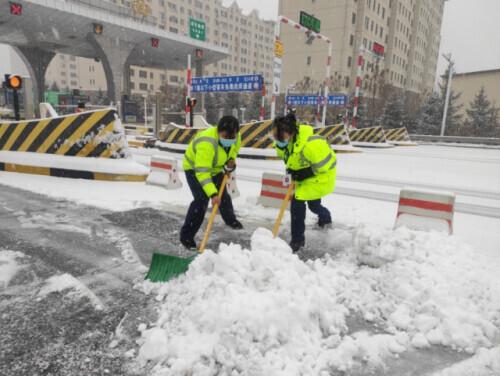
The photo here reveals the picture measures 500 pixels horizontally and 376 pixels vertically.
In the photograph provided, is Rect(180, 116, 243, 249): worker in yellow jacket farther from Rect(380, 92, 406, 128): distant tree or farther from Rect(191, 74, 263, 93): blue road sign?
Rect(380, 92, 406, 128): distant tree

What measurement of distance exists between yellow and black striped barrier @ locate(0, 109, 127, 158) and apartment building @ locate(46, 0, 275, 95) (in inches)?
2705

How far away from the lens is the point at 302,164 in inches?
139

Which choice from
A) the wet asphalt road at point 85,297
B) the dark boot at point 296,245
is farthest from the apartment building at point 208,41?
the dark boot at point 296,245

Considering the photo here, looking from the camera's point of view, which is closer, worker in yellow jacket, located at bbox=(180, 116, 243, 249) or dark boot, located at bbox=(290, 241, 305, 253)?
worker in yellow jacket, located at bbox=(180, 116, 243, 249)

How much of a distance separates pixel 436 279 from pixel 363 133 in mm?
16426

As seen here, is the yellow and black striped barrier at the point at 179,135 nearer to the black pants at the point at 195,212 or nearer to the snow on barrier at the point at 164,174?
the snow on barrier at the point at 164,174

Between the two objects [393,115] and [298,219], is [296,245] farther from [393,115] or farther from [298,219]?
[393,115]

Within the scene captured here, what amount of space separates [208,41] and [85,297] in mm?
88762

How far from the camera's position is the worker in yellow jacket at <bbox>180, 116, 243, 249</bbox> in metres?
3.36

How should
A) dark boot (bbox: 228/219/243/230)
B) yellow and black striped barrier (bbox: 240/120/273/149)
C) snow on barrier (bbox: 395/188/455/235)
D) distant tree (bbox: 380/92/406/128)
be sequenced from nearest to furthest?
snow on barrier (bbox: 395/188/455/235) < dark boot (bbox: 228/219/243/230) < yellow and black striped barrier (bbox: 240/120/273/149) < distant tree (bbox: 380/92/406/128)

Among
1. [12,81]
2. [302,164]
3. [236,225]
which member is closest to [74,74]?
[12,81]

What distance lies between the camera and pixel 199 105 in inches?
1396

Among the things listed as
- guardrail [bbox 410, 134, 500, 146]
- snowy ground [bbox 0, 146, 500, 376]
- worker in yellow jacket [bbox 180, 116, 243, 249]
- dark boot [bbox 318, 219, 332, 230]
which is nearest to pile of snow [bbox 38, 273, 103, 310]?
snowy ground [bbox 0, 146, 500, 376]

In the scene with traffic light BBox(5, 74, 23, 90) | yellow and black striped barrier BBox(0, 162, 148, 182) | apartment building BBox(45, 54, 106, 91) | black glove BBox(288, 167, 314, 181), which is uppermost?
apartment building BBox(45, 54, 106, 91)
